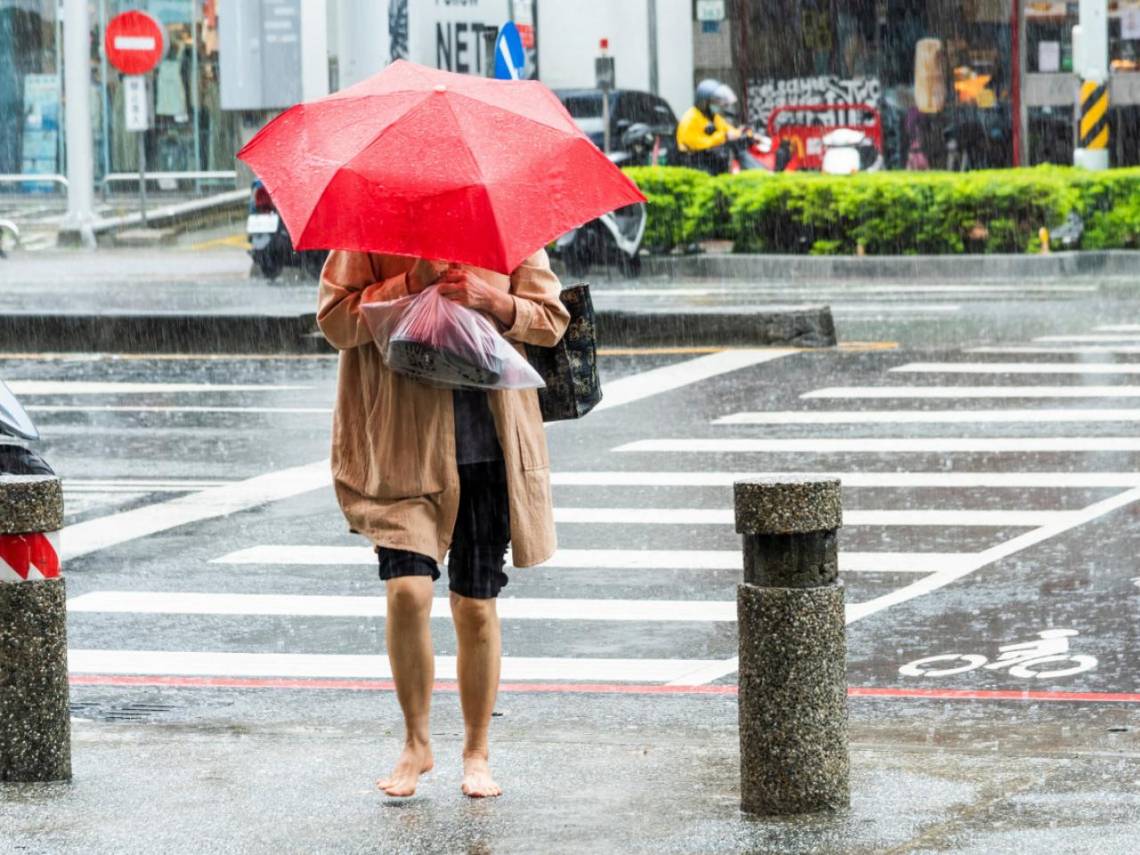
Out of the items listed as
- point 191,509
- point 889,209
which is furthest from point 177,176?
point 191,509

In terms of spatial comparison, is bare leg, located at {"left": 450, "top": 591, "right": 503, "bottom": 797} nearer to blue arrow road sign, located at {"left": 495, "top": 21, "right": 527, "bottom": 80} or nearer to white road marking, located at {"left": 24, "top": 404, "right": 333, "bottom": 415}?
white road marking, located at {"left": 24, "top": 404, "right": 333, "bottom": 415}

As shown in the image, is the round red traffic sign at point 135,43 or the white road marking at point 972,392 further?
the round red traffic sign at point 135,43

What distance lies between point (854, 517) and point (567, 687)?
3207 mm

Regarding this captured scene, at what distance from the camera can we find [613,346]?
17734 millimetres

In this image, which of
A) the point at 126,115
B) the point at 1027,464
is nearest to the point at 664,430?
the point at 1027,464

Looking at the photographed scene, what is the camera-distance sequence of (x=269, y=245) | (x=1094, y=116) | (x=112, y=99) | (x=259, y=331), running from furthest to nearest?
(x=112, y=99) → (x=1094, y=116) → (x=269, y=245) → (x=259, y=331)

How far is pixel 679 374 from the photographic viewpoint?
51.9 ft

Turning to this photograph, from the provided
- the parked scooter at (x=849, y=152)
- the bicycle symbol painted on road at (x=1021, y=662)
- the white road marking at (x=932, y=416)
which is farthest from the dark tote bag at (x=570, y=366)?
the parked scooter at (x=849, y=152)

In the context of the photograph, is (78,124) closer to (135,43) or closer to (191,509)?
(135,43)

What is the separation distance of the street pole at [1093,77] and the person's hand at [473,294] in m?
20.7

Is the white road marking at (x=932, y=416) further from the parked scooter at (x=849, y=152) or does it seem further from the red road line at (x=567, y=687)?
the parked scooter at (x=849, y=152)

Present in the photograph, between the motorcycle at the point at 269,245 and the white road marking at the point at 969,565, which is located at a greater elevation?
the motorcycle at the point at 269,245

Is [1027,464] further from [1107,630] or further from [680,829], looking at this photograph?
[680,829]

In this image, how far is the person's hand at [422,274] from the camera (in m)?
5.73
